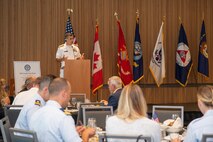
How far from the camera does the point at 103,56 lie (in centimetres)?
1154

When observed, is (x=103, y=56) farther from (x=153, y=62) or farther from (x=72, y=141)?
(x=72, y=141)

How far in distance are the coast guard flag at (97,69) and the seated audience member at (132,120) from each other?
288 inches

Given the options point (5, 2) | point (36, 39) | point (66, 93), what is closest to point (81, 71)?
point (36, 39)

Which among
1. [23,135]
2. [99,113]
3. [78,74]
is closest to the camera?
[23,135]

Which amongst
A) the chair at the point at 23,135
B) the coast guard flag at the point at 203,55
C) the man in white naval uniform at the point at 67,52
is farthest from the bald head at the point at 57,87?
the coast guard flag at the point at 203,55

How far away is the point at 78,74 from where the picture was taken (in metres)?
8.72

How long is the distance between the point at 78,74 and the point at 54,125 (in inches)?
216

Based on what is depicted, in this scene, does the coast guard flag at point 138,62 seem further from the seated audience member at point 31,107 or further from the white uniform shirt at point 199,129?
the white uniform shirt at point 199,129

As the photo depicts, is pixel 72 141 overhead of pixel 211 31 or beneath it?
beneath

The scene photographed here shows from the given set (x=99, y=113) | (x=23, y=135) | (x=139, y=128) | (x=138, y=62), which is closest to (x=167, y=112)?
(x=99, y=113)

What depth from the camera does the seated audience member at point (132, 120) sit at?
Answer: 319 centimetres

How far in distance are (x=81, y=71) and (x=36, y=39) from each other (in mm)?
2685

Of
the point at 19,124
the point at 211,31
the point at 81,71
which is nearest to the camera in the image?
the point at 19,124

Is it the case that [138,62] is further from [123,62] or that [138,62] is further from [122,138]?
[122,138]
